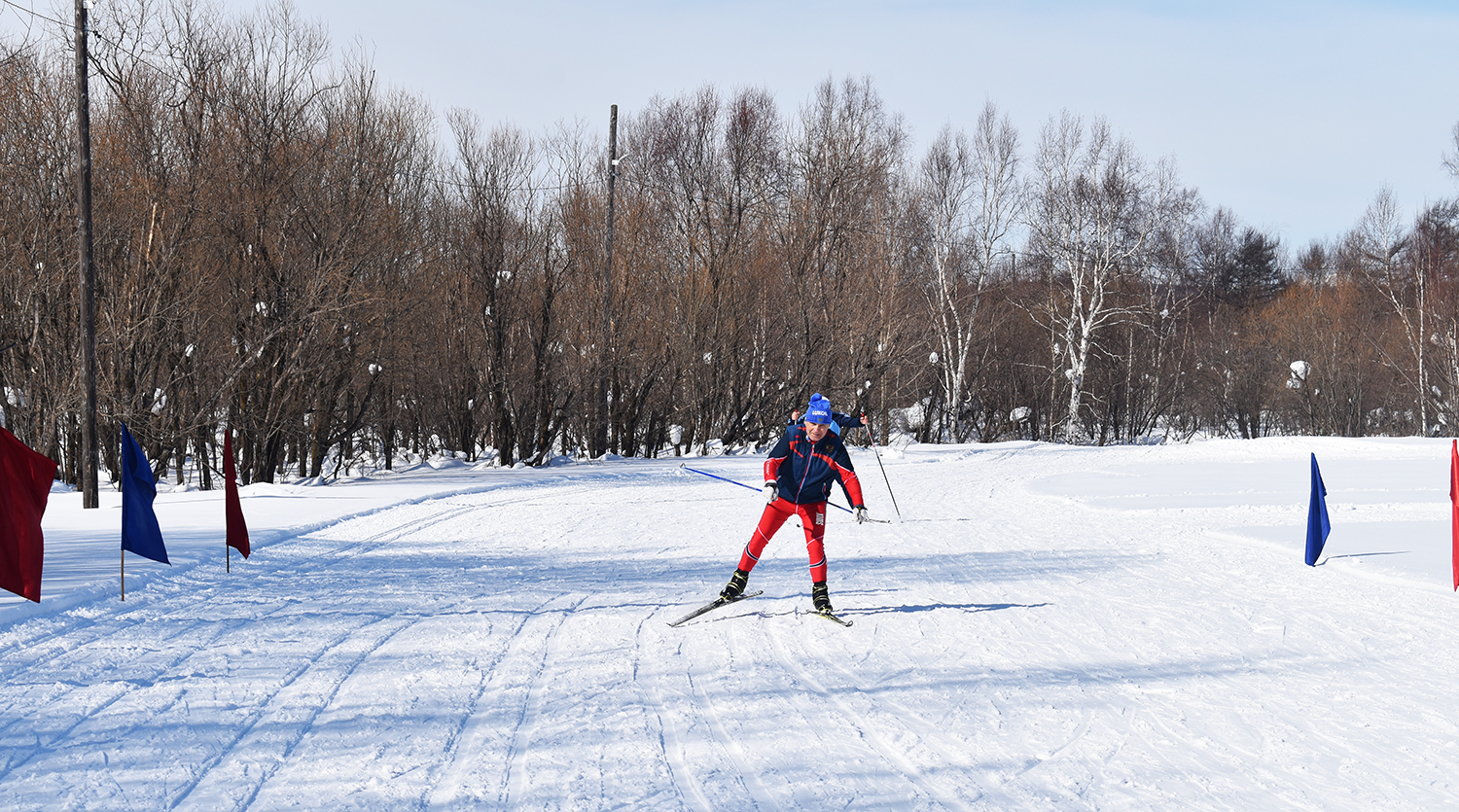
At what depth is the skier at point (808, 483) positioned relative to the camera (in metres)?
8.15

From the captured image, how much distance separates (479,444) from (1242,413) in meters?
41.7

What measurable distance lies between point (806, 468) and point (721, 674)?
241 centimetres

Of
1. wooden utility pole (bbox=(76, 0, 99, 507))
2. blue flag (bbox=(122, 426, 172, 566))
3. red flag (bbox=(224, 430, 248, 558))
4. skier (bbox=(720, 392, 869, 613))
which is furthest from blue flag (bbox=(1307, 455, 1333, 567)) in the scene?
wooden utility pole (bbox=(76, 0, 99, 507))

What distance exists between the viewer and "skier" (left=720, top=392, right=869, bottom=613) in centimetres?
815

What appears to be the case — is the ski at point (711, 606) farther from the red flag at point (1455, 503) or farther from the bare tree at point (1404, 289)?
the bare tree at point (1404, 289)

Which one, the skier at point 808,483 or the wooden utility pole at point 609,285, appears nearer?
the skier at point 808,483

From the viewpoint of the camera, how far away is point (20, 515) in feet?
23.7

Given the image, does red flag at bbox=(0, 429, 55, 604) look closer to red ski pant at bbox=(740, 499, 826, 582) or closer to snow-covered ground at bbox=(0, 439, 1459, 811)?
snow-covered ground at bbox=(0, 439, 1459, 811)

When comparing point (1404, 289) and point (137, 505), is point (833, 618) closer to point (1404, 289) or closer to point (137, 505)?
point (137, 505)

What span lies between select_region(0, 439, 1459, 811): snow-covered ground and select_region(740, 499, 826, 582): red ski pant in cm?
43

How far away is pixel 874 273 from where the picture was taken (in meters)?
35.4

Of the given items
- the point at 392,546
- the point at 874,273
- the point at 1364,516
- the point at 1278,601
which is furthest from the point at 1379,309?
the point at 392,546

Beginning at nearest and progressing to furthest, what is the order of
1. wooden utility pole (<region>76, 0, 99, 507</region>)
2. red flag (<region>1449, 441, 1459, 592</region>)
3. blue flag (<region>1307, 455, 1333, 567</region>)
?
1. red flag (<region>1449, 441, 1459, 592</region>)
2. blue flag (<region>1307, 455, 1333, 567</region>)
3. wooden utility pole (<region>76, 0, 99, 507</region>)

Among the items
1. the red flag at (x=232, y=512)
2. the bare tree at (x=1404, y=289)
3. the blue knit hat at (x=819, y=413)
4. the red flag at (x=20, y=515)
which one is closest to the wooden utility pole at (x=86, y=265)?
the red flag at (x=232, y=512)
